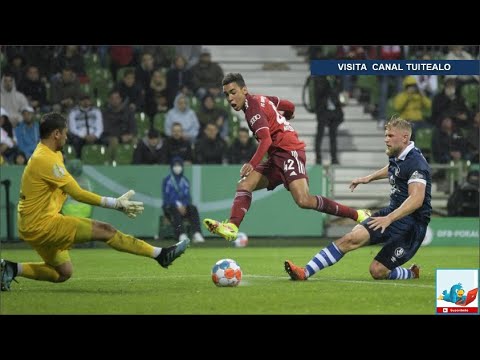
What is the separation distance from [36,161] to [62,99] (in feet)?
24.0

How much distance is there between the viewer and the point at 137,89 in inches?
696

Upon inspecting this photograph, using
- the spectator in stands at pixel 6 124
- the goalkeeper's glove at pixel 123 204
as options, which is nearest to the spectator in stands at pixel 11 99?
the spectator in stands at pixel 6 124

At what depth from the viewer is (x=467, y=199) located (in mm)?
17688

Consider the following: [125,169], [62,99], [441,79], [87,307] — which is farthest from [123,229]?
[87,307]

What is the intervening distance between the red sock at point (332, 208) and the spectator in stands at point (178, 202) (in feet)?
18.0

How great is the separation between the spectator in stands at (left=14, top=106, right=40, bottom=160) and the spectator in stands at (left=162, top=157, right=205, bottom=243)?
7.38 ft

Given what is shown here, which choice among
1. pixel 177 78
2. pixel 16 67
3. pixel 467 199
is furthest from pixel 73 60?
pixel 467 199

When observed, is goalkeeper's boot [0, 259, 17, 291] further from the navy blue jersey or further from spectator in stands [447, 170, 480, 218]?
spectator in stands [447, 170, 480, 218]

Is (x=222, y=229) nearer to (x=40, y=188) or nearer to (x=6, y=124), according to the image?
(x=40, y=188)

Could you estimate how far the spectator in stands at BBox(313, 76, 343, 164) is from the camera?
17125 millimetres

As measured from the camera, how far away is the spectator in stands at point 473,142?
17.2 meters

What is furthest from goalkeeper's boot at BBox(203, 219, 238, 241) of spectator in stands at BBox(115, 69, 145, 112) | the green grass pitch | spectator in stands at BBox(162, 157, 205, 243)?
spectator in stands at BBox(115, 69, 145, 112)

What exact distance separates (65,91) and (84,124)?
2.31ft

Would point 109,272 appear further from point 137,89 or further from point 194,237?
point 137,89
